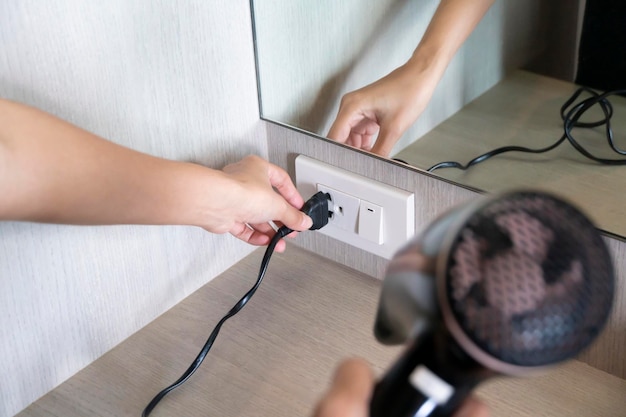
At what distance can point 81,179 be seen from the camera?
0.57 meters

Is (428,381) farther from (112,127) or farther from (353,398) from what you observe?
(112,127)

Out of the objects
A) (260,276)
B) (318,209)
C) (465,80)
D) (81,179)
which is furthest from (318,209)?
(81,179)

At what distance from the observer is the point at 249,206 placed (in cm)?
72

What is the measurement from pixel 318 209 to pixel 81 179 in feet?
1.08

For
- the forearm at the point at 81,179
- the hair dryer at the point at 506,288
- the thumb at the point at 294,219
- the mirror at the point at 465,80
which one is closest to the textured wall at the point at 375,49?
the mirror at the point at 465,80

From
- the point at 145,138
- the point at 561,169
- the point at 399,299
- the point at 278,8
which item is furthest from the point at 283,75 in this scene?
the point at 399,299

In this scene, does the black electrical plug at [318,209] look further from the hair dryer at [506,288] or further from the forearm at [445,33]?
the hair dryer at [506,288]

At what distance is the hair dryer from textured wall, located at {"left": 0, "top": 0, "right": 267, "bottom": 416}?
410 mm

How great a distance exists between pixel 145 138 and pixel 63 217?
185mm

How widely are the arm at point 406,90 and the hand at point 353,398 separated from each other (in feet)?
1.30

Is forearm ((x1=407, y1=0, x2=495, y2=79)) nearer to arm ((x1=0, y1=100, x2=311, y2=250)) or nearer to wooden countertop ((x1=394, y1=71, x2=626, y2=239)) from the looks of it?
wooden countertop ((x1=394, y1=71, x2=626, y2=239))

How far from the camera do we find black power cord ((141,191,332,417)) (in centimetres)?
73

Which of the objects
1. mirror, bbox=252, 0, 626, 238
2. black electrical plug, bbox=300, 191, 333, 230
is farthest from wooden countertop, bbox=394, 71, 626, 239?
black electrical plug, bbox=300, 191, 333, 230

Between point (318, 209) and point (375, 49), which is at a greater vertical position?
point (375, 49)
